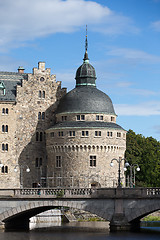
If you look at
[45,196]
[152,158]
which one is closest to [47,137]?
[152,158]

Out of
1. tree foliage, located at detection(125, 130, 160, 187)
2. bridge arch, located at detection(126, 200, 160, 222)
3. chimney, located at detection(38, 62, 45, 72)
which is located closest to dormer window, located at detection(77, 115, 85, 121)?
chimney, located at detection(38, 62, 45, 72)

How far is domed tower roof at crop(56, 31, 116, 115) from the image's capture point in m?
99.9

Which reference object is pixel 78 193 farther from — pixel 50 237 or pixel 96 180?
pixel 96 180

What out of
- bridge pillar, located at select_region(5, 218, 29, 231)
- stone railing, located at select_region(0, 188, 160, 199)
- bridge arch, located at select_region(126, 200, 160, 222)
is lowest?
bridge pillar, located at select_region(5, 218, 29, 231)

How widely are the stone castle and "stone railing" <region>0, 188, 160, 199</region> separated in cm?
2530

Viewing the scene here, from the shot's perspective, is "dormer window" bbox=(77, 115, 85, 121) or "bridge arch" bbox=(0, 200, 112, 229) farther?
"dormer window" bbox=(77, 115, 85, 121)

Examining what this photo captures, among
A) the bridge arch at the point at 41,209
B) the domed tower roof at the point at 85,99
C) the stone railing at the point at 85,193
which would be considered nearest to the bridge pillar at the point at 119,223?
the bridge arch at the point at 41,209

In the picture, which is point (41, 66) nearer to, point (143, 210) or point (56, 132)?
point (56, 132)

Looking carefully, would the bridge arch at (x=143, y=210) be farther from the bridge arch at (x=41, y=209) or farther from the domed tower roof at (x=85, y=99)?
the domed tower roof at (x=85, y=99)

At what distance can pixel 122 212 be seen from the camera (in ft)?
223

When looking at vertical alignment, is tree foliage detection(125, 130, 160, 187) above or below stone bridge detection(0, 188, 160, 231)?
above

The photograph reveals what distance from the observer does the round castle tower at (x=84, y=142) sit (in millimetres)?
97438

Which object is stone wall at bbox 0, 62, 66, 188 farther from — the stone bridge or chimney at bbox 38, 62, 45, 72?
the stone bridge

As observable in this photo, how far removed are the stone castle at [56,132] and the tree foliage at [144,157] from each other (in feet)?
48.4
